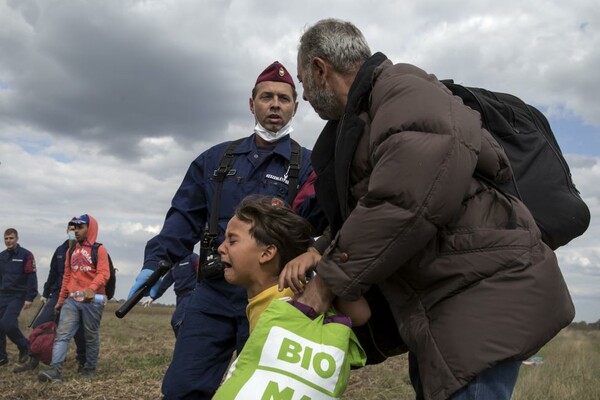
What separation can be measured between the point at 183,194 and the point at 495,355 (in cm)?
253

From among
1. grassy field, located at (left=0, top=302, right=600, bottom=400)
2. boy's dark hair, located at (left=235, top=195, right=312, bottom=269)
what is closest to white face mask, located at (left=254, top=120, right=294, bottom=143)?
boy's dark hair, located at (left=235, top=195, right=312, bottom=269)

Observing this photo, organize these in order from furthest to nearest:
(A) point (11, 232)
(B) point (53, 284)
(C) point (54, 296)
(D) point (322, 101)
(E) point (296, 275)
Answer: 1. (A) point (11, 232)
2. (B) point (53, 284)
3. (C) point (54, 296)
4. (D) point (322, 101)
5. (E) point (296, 275)

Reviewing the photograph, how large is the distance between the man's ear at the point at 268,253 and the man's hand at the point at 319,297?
0.67 metres

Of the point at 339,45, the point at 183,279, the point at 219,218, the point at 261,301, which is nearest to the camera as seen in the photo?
the point at 339,45

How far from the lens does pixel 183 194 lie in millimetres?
4199

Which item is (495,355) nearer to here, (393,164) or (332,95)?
(393,164)

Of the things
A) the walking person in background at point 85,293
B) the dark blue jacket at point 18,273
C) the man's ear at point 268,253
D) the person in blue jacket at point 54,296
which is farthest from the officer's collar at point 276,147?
the dark blue jacket at point 18,273

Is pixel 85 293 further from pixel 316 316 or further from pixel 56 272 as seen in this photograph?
pixel 316 316

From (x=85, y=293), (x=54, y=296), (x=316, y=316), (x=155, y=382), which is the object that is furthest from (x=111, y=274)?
(x=316, y=316)

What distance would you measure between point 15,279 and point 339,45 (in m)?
11.3

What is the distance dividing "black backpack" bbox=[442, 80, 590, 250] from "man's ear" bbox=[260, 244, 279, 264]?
1.12 metres

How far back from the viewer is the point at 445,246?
2287 millimetres

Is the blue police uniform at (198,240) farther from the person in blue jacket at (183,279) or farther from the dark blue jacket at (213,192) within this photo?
the person in blue jacket at (183,279)

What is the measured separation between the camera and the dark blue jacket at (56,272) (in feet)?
38.0
